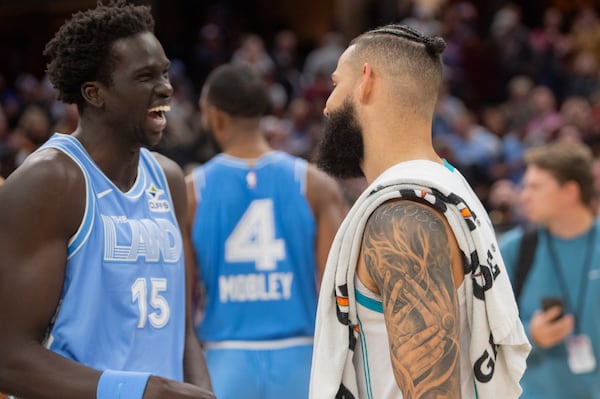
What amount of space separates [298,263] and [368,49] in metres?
2.52

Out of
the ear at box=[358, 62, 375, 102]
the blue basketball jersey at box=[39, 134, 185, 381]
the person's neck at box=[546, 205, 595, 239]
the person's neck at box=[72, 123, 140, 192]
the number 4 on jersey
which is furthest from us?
the person's neck at box=[546, 205, 595, 239]

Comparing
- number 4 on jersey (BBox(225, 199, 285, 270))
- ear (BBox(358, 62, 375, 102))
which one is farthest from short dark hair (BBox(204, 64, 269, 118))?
ear (BBox(358, 62, 375, 102))

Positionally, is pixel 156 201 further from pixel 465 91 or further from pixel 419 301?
pixel 465 91

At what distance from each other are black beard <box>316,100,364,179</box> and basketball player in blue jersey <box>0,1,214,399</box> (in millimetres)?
671

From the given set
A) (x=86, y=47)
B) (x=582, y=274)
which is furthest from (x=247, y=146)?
(x=86, y=47)

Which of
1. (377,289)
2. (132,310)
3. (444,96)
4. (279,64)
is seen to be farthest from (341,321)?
(279,64)

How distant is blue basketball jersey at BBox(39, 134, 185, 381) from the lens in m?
3.03

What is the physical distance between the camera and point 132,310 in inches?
125

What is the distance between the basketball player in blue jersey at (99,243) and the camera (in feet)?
9.55

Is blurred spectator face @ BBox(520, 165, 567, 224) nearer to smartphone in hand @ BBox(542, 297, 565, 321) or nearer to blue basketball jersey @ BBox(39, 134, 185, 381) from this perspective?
smartphone in hand @ BBox(542, 297, 565, 321)

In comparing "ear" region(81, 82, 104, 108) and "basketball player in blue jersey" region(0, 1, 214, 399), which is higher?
"ear" region(81, 82, 104, 108)

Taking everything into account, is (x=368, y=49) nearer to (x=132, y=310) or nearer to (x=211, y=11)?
(x=132, y=310)

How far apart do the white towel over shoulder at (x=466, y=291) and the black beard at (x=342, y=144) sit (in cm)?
20

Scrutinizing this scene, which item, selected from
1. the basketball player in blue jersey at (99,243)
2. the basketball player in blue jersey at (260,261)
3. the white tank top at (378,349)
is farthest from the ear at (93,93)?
the basketball player in blue jersey at (260,261)
